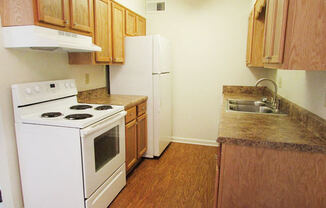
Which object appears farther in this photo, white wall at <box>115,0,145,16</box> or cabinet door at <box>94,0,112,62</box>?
white wall at <box>115,0,145,16</box>

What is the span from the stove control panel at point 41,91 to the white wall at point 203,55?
1.97m

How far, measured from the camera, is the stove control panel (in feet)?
5.65

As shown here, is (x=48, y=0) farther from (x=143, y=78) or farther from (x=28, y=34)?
(x=143, y=78)

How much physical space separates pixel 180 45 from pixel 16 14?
251 centimetres

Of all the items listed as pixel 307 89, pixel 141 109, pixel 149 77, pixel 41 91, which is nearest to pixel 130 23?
pixel 149 77

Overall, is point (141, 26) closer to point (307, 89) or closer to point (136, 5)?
point (136, 5)

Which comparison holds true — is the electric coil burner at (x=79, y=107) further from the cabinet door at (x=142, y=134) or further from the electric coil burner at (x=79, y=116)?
the cabinet door at (x=142, y=134)

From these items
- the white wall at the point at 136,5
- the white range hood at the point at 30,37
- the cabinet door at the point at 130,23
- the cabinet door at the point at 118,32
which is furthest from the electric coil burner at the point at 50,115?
the white wall at the point at 136,5

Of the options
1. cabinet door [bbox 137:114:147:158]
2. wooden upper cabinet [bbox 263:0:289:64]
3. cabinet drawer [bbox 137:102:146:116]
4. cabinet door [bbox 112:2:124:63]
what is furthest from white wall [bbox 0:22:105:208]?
wooden upper cabinet [bbox 263:0:289:64]

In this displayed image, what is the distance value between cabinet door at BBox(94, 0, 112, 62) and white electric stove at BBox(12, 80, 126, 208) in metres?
0.73

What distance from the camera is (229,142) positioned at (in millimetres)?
1320

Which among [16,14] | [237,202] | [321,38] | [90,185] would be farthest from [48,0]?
[237,202]

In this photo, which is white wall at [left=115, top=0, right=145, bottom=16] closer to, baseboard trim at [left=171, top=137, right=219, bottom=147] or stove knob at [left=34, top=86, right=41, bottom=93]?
stove knob at [left=34, top=86, right=41, bottom=93]

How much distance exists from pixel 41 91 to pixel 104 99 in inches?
34.6
